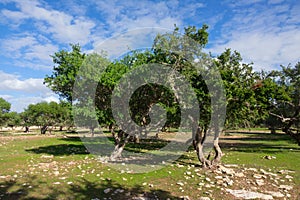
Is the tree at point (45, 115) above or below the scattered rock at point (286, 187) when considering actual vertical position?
above

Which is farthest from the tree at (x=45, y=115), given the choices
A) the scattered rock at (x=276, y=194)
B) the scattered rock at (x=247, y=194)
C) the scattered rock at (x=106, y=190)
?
the scattered rock at (x=276, y=194)

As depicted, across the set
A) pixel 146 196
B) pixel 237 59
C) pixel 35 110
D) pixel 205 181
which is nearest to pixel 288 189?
pixel 205 181

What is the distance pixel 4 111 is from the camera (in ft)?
226

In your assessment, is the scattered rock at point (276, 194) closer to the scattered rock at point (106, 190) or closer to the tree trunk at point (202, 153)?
the tree trunk at point (202, 153)

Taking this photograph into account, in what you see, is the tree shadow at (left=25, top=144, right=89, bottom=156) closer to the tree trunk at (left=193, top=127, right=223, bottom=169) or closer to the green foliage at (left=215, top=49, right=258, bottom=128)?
the tree trunk at (left=193, top=127, right=223, bottom=169)

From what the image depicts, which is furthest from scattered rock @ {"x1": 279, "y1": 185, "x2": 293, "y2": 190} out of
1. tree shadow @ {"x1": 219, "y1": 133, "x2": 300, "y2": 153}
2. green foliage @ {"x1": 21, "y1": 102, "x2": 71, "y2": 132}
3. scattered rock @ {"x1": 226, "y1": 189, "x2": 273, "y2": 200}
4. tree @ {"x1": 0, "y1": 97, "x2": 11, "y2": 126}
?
tree @ {"x1": 0, "y1": 97, "x2": 11, "y2": 126}

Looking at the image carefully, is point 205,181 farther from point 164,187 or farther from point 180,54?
point 180,54

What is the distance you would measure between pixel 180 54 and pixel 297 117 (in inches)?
697

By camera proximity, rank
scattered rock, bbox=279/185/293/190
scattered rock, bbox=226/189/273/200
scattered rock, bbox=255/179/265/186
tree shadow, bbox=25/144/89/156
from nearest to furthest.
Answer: scattered rock, bbox=226/189/273/200 → scattered rock, bbox=279/185/293/190 → scattered rock, bbox=255/179/265/186 → tree shadow, bbox=25/144/89/156

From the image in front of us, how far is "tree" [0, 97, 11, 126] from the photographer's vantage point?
6504 cm

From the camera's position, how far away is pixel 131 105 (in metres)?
17.1

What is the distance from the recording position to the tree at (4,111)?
6504 centimetres

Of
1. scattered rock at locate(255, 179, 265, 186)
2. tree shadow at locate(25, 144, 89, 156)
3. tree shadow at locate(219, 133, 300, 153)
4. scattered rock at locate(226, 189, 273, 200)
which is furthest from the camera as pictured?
tree shadow at locate(219, 133, 300, 153)

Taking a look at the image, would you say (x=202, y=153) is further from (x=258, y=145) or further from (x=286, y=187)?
(x=258, y=145)
